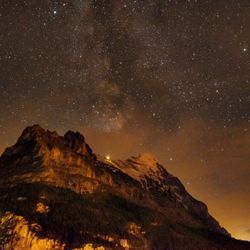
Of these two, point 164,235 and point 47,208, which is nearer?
point 47,208

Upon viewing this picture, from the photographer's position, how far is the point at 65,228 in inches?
6476

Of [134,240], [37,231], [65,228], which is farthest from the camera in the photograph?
[134,240]

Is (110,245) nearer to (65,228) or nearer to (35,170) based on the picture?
(65,228)

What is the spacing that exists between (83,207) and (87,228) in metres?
14.5

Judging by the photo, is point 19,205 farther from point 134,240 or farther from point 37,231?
point 134,240

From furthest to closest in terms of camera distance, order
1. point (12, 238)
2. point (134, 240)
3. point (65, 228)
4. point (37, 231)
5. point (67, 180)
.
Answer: point (67, 180) → point (134, 240) → point (65, 228) → point (37, 231) → point (12, 238)

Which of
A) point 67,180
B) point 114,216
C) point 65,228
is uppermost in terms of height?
point 67,180

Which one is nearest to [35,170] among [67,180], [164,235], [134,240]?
[67,180]

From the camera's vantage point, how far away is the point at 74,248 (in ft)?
511

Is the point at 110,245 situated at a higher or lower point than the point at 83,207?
lower

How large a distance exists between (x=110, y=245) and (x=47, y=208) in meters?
27.0

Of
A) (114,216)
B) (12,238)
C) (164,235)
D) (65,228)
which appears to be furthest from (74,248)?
(164,235)

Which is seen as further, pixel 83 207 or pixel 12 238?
pixel 83 207

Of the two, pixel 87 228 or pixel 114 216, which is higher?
pixel 114 216
